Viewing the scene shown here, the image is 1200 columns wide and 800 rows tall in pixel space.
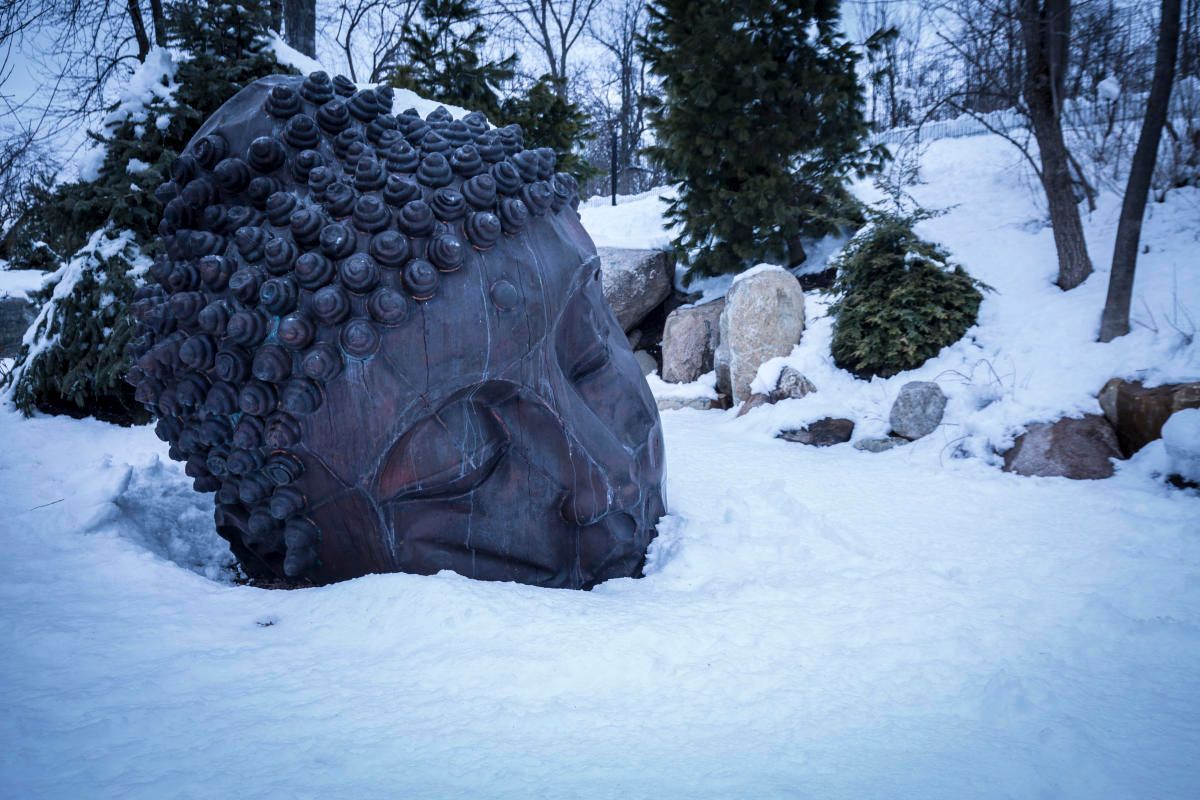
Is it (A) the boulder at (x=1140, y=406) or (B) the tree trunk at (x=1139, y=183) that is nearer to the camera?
(A) the boulder at (x=1140, y=406)

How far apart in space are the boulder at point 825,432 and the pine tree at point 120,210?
15.8ft

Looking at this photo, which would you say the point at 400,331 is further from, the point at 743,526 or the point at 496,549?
the point at 743,526

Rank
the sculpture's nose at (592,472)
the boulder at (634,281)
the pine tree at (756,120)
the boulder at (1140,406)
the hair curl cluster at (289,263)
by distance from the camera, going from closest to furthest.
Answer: the hair curl cluster at (289,263) < the sculpture's nose at (592,472) < the boulder at (1140,406) < the pine tree at (756,120) < the boulder at (634,281)

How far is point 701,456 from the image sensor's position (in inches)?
177

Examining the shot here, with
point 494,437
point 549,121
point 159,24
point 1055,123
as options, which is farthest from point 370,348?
point 549,121

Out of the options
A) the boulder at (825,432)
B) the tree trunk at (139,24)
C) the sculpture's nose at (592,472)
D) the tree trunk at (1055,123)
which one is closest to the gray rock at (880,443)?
the boulder at (825,432)

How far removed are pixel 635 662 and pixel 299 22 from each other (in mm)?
10287

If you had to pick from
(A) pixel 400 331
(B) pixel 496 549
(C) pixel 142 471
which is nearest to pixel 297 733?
(B) pixel 496 549

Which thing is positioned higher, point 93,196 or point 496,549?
A: point 93,196

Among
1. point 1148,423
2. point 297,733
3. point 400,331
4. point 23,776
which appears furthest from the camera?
point 1148,423

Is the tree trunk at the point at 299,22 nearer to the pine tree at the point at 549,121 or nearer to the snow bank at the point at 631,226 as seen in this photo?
the pine tree at the point at 549,121

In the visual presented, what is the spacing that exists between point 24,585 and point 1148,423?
17.8ft

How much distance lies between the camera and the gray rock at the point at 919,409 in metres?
5.09

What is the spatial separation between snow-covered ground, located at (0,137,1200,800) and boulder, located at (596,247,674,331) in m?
6.41
